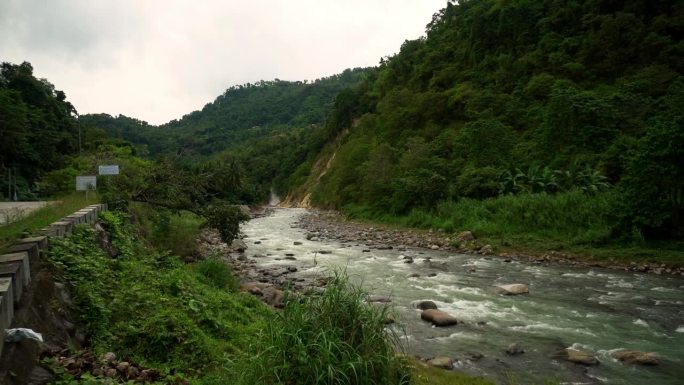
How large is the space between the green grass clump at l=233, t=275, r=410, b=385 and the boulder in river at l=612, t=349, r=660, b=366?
208 inches

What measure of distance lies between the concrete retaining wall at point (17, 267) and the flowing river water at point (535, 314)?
14.6ft

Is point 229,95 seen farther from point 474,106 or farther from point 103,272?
point 103,272

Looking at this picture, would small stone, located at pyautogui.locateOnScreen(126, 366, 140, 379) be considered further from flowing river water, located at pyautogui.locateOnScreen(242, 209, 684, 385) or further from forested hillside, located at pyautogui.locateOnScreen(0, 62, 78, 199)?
forested hillside, located at pyautogui.locateOnScreen(0, 62, 78, 199)

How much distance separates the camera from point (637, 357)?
7984mm

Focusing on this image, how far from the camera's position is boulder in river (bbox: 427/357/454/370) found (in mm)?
7759

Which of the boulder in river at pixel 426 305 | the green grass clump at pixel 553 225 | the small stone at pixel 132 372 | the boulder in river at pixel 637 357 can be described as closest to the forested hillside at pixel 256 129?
the green grass clump at pixel 553 225

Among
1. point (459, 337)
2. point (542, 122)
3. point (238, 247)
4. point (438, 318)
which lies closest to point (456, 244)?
point (238, 247)

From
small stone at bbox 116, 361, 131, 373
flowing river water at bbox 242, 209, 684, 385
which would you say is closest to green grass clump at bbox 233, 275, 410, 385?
flowing river water at bbox 242, 209, 684, 385

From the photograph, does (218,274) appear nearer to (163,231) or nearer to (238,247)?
(163,231)

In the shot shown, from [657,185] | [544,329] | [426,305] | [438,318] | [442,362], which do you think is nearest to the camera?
[442,362]

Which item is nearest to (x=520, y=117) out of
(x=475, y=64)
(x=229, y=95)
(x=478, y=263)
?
(x=475, y=64)

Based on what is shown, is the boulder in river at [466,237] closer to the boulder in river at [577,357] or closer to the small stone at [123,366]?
the boulder in river at [577,357]

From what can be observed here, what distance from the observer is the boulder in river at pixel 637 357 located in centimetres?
788

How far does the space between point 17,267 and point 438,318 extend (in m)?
8.48
